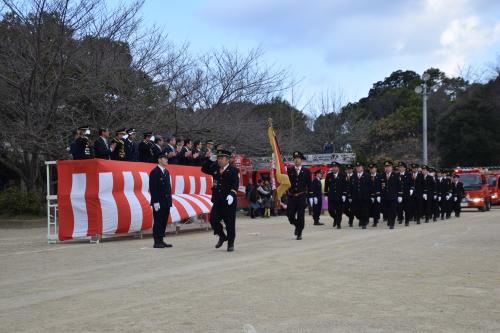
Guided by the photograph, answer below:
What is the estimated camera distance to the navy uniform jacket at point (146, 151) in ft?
56.2

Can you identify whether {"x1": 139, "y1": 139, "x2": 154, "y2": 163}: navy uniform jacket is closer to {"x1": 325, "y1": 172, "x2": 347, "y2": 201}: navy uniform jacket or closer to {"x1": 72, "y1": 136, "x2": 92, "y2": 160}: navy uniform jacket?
{"x1": 72, "y1": 136, "x2": 92, "y2": 160}: navy uniform jacket

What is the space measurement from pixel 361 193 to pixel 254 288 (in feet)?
42.4

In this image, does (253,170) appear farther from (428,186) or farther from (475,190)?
(475,190)

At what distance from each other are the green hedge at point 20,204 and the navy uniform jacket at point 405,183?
1252cm

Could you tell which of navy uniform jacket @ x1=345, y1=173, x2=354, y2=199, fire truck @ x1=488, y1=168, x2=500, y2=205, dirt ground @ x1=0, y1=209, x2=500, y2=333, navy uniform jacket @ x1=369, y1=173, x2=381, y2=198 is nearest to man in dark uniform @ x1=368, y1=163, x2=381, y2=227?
navy uniform jacket @ x1=369, y1=173, x2=381, y2=198

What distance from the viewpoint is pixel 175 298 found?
7.23 meters

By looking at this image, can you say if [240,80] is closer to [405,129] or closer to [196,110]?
[196,110]

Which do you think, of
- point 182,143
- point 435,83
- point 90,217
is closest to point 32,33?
point 182,143

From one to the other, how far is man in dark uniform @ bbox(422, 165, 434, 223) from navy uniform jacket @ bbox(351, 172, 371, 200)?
389 centimetres

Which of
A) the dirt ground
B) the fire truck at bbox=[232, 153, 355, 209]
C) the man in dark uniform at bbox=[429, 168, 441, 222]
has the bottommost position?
the dirt ground

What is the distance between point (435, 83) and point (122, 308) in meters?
65.3

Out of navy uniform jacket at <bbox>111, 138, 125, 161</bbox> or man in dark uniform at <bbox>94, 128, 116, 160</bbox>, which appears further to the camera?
navy uniform jacket at <bbox>111, 138, 125, 161</bbox>

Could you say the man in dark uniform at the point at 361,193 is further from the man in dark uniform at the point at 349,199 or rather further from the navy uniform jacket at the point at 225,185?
the navy uniform jacket at the point at 225,185

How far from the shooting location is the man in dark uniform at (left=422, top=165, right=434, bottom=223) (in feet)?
77.0
